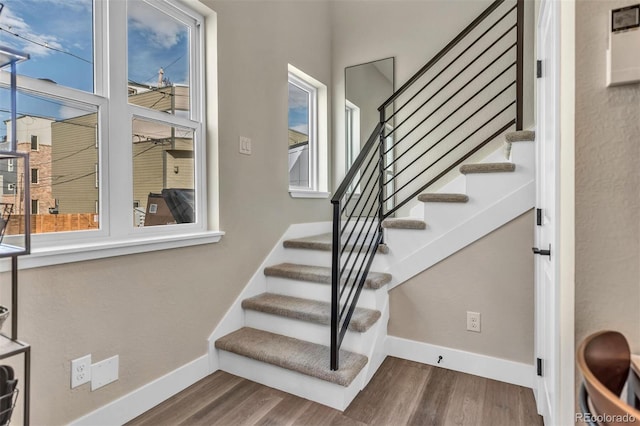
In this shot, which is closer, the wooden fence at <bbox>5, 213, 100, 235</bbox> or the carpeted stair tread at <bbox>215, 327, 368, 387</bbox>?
the wooden fence at <bbox>5, 213, 100, 235</bbox>

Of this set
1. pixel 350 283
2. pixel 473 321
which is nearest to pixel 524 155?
pixel 473 321

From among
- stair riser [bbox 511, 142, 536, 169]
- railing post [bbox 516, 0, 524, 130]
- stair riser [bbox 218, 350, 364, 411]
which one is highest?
railing post [bbox 516, 0, 524, 130]

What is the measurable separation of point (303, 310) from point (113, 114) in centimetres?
152

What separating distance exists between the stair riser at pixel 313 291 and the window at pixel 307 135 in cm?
89

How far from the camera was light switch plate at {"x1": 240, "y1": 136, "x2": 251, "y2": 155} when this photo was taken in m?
2.33

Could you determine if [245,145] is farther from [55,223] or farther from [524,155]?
[524,155]

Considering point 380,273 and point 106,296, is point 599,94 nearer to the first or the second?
point 380,273

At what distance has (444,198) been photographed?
7.07 feet

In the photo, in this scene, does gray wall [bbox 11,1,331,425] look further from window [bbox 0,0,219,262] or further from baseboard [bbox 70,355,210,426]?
window [bbox 0,0,219,262]

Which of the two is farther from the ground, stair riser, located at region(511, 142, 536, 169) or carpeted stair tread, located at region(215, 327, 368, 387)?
stair riser, located at region(511, 142, 536, 169)

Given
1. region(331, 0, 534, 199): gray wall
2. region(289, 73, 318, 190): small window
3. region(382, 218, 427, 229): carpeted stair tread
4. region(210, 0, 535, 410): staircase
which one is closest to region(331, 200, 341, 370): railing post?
region(210, 0, 535, 410): staircase

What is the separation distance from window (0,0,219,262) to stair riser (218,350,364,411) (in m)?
0.81

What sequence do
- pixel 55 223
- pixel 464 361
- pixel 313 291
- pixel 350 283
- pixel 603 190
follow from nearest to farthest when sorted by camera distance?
1. pixel 603 190
2. pixel 55 223
3. pixel 464 361
4. pixel 350 283
5. pixel 313 291

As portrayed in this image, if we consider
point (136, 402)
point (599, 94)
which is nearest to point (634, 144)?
point (599, 94)
